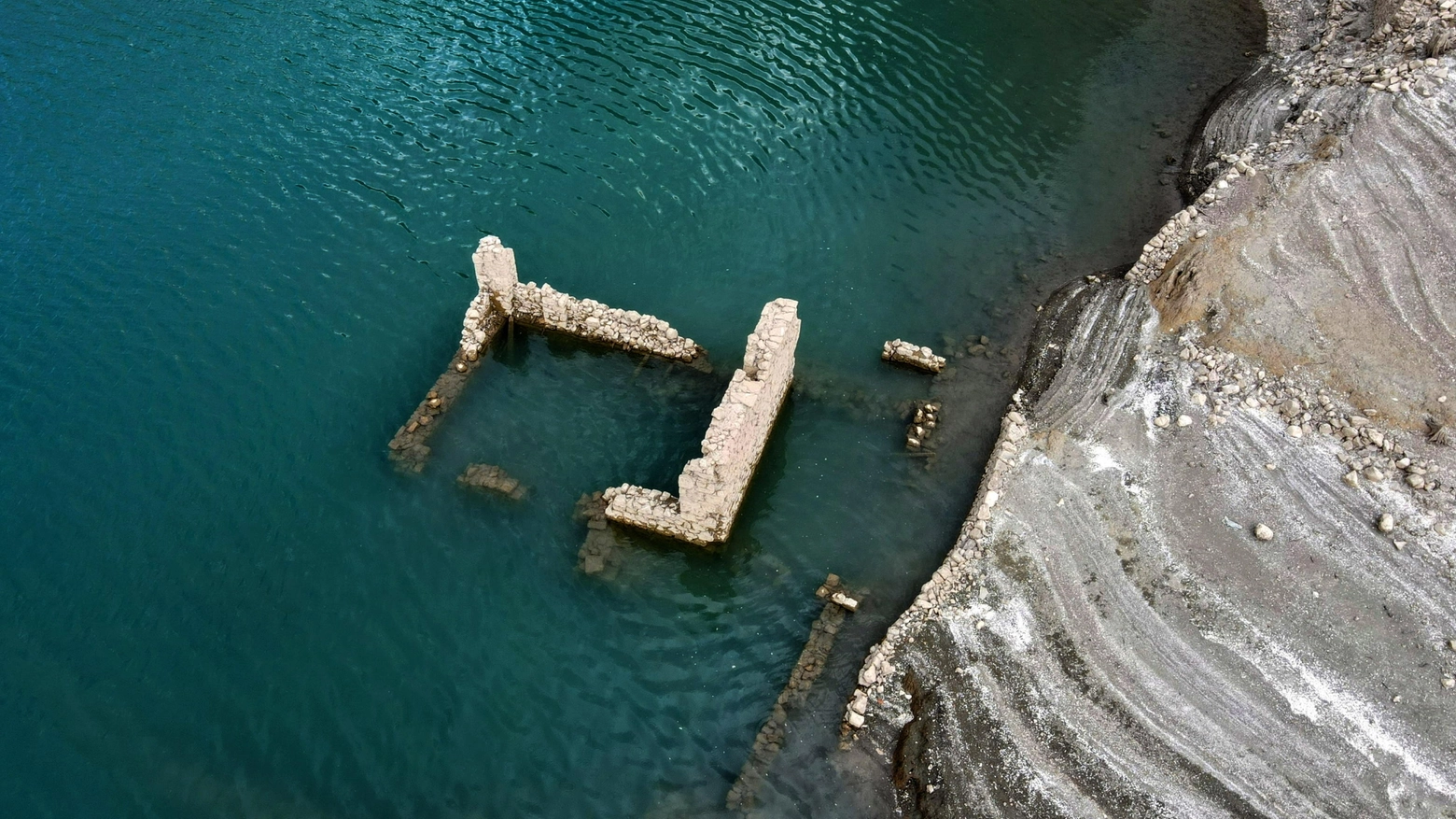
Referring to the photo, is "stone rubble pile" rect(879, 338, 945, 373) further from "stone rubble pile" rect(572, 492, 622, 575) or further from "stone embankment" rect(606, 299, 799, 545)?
"stone rubble pile" rect(572, 492, 622, 575)

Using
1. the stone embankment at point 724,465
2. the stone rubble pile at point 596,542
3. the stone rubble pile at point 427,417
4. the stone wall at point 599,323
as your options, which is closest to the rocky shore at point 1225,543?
the stone embankment at point 724,465

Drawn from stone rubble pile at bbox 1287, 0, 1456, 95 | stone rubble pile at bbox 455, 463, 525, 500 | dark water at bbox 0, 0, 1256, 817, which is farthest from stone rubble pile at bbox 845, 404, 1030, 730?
stone rubble pile at bbox 1287, 0, 1456, 95

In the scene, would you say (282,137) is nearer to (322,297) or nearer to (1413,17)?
(322,297)

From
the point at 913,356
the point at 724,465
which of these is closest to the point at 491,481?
the point at 724,465

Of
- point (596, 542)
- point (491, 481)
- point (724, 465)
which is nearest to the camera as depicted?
point (724, 465)

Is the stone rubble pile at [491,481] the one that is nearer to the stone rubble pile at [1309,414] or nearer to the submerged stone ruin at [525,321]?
the submerged stone ruin at [525,321]

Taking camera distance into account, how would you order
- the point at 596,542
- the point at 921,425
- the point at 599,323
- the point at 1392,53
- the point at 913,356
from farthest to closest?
the point at 1392,53 < the point at 599,323 < the point at 913,356 < the point at 921,425 < the point at 596,542

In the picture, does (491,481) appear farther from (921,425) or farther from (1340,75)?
(1340,75)
